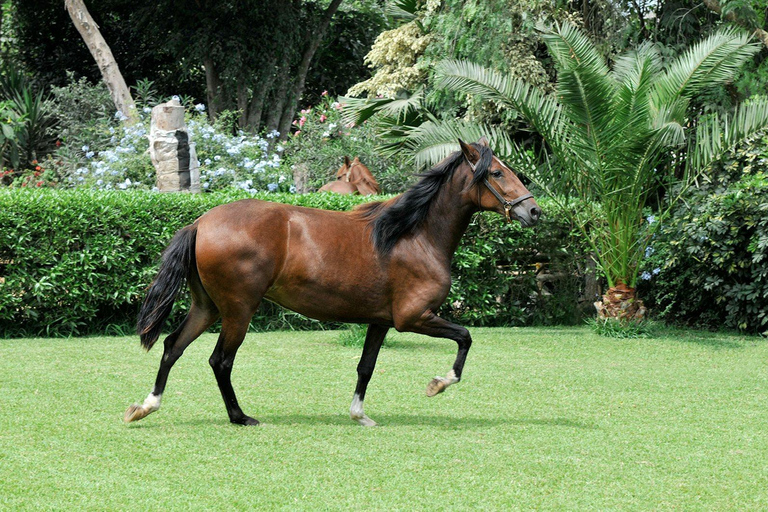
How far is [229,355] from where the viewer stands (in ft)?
18.7

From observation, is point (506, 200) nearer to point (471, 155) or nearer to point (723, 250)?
point (471, 155)

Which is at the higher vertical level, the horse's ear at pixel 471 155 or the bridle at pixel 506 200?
the horse's ear at pixel 471 155

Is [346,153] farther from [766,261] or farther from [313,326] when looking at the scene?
[766,261]

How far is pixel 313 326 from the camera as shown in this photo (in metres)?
10.9

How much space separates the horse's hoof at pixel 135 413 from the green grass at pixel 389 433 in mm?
68

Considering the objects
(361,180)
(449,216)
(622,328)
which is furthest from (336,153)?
(449,216)

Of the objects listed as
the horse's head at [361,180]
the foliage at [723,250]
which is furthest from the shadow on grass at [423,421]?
the horse's head at [361,180]

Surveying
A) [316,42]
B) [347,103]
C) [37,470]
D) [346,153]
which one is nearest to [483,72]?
[347,103]

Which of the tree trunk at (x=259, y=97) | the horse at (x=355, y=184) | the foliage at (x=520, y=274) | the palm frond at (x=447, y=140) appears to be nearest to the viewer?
the palm frond at (x=447, y=140)

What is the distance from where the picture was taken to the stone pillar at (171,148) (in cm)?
1136

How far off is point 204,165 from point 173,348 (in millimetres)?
8283

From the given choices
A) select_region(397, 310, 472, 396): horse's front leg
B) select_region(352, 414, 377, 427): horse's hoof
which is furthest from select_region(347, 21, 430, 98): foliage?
select_region(352, 414, 377, 427): horse's hoof

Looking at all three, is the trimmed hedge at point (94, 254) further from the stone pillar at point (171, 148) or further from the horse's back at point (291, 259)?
the horse's back at point (291, 259)

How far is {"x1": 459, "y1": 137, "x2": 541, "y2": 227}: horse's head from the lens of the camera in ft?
19.5
